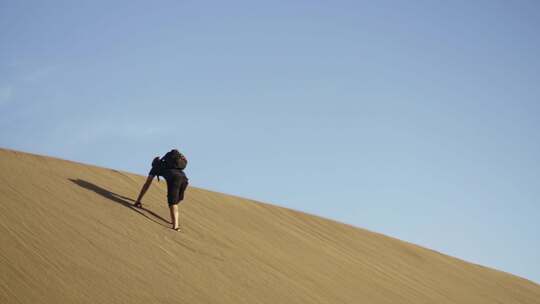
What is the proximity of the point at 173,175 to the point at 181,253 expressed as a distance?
1348mm

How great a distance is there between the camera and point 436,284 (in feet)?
32.6

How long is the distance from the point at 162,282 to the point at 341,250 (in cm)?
512

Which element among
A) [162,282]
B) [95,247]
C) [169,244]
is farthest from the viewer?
[169,244]

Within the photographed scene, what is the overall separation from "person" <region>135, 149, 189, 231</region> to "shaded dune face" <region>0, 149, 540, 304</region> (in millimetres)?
289

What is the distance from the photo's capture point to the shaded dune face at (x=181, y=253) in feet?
17.6

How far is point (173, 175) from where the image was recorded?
309 inches

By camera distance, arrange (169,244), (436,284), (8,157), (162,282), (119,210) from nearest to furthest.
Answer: (162,282)
(169,244)
(119,210)
(8,157)
(436,284)

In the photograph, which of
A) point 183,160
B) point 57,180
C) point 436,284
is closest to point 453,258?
point 436,284

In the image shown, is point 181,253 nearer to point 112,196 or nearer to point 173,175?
point 173,175

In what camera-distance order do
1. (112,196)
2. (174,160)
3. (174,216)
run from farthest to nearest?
(112,196), (174,160), (174,216)

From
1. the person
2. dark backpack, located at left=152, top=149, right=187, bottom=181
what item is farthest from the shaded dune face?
dark backpack, located at left=152, top=149, right=187, bottom=181

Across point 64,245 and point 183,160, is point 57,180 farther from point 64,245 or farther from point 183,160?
point 64,245

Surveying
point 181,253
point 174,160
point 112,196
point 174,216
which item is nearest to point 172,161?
point 174,160

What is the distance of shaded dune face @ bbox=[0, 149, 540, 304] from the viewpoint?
536cm
